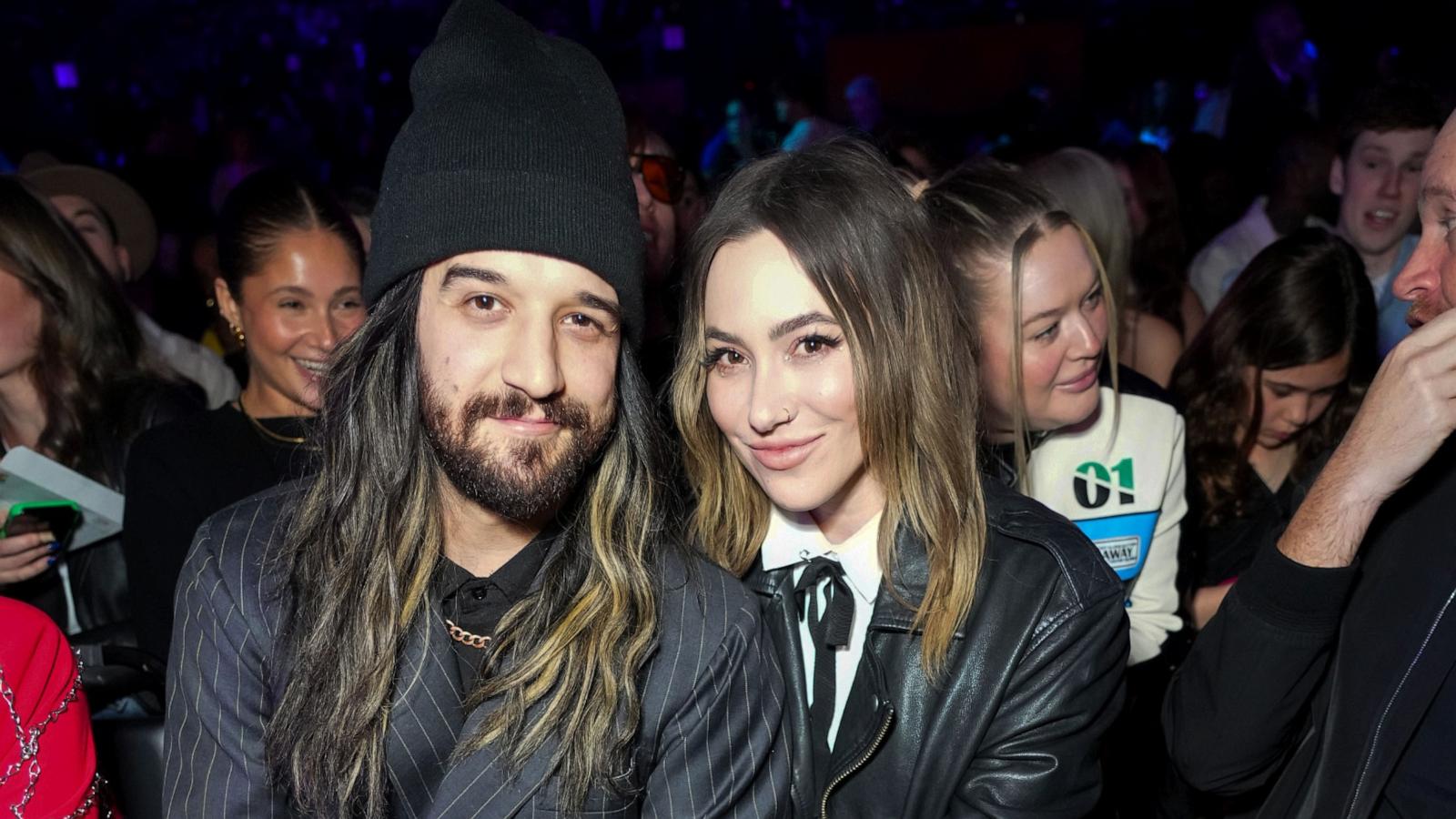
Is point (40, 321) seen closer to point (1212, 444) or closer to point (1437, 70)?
point (1212, 444)

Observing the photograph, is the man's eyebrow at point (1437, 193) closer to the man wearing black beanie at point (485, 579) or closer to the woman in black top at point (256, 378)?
the man wearing black beanie at point (485, 579)

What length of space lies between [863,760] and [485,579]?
647 mm

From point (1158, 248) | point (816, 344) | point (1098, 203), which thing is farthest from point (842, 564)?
point (1158, 248)

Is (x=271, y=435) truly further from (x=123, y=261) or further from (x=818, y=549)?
(x=123, y=261)

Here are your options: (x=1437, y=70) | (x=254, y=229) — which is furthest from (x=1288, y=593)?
(x=1437, y=70)

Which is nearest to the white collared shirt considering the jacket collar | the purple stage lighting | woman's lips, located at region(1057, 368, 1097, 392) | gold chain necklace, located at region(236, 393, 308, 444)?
the jacket collar

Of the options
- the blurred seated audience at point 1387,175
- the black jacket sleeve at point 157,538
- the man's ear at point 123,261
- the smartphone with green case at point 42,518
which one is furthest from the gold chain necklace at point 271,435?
the blurred seated audience at point 1387,175

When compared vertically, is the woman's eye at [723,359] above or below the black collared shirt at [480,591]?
above

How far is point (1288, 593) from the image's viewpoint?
183cm

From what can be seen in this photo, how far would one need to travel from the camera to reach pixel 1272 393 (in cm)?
302

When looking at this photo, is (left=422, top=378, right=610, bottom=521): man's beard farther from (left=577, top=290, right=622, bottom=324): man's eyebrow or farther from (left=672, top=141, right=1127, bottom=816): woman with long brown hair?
(left=672, top=141, right=1127, bottom=816): woman with long brown hair

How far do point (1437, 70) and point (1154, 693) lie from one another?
4989 mm

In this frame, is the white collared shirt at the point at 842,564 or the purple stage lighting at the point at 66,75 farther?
the purple stage lighting at the point at 66,75

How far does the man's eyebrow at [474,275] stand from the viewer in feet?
6.07
